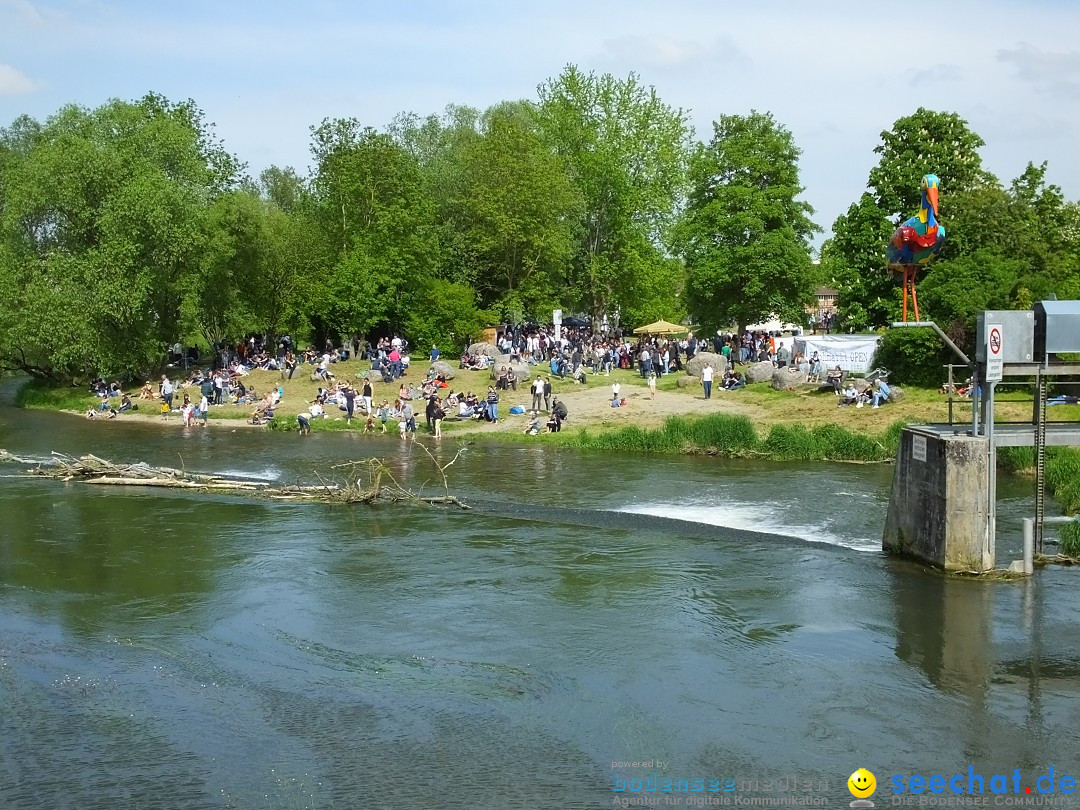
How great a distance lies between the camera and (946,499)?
20750 mm

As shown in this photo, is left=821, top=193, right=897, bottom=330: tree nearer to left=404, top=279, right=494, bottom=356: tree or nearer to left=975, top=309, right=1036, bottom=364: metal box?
left=404, top=279, right=494, bottom=356: tree

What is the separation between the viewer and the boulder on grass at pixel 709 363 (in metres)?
47.2

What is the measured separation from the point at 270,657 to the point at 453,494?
12.1 metres

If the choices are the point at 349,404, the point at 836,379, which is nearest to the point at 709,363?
the point at 836,379

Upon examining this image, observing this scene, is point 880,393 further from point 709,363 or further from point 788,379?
point 709,363

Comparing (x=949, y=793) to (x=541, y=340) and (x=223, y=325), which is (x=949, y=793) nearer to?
(x=541, y=340)

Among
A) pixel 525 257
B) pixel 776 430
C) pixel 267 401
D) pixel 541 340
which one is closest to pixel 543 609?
pixel 776 430

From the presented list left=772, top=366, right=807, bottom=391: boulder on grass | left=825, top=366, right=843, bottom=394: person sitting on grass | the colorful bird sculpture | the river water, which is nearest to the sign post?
the colorful bird sculpture

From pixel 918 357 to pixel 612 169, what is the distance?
33.1 metres

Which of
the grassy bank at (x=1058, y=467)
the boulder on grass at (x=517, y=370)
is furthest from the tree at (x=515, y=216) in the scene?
the grassy bank at (x=1058, y=467)

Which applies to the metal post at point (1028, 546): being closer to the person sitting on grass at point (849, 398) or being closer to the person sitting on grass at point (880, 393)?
the person sitting on grass at point (880, 393)

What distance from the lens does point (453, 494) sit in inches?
1181

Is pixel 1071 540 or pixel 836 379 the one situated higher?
pixel 836 379

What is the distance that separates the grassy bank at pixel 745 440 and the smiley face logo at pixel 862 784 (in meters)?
22.0
